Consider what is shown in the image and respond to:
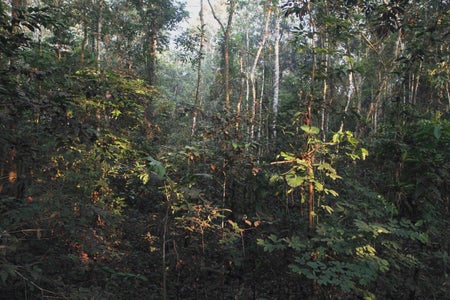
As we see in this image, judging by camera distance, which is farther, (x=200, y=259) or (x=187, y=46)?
(x=187, y=46)

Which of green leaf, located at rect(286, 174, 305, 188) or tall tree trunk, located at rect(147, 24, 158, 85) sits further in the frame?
tall tree trunk, located at rect(147, 24, 158, 85)

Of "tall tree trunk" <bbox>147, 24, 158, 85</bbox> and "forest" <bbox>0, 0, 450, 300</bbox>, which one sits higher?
"tall tree trunk" <bbox>147, 24, 158, 85</bbox>

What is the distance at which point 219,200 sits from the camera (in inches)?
213

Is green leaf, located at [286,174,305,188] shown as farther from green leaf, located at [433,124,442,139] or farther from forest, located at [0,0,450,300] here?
green leaf, located at [433,124,442,139]

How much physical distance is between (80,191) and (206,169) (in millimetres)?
2208

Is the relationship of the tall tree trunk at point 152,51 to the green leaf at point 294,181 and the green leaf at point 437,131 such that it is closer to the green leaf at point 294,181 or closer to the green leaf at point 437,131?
the green leaf at point 294,181

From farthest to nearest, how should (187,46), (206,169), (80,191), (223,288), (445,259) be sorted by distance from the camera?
(187,46)
(206,169)
(80,191)
(223,288)
(445,259)

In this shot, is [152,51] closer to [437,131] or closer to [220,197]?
[220,197]

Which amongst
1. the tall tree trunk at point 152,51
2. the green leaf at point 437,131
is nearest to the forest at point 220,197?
the green leaf at point 437,131

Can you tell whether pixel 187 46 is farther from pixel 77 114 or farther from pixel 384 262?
pixel 384 262

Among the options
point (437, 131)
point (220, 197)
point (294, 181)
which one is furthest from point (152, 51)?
point (437, 131)

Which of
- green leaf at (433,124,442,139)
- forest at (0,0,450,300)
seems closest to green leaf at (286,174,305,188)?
forest at (0,0,450,300)

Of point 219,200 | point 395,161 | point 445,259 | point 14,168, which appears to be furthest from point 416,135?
point 14,168

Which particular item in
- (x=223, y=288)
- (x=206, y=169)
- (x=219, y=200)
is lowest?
(x=223, y=288)
